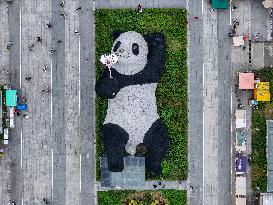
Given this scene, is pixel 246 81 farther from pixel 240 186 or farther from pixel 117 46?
pixel 117 46

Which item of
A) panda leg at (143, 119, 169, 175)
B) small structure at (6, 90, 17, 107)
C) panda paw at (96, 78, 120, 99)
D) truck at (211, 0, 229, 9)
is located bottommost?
panda leg at (143, 119, 169, 175)

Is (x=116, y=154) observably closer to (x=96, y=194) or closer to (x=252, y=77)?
(x=96, y=194)

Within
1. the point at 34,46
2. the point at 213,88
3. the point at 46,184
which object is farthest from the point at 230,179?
the point at 34,46

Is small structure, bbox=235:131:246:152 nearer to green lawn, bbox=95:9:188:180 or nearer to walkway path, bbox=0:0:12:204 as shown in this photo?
green lawn, bbox=95:9:188:180

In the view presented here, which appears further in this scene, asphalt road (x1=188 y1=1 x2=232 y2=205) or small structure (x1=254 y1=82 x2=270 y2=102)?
asphalt road (x1=188 y1=1 x2=232 y2=205)

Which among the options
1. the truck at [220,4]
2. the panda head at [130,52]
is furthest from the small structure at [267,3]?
the panda head at [130,52]

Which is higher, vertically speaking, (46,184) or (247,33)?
(247,33)

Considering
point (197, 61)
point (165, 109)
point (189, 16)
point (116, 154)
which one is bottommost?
point (116, 154)

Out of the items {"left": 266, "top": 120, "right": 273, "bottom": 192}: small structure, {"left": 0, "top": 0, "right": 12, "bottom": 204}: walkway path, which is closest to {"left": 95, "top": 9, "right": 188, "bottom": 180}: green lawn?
{"left": 266, "top": 120, "right": 273, "bottom": 192}: small structure
